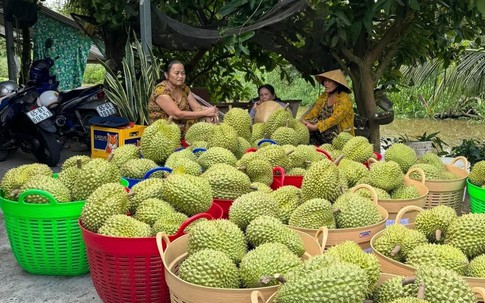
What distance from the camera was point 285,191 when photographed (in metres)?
2.39

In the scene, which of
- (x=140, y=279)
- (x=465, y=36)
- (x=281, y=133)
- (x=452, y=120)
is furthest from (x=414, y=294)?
(x=452, y=120)

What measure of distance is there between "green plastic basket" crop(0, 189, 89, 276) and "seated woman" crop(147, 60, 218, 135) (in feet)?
7.37

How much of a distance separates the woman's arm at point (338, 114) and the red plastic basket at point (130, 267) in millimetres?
2965

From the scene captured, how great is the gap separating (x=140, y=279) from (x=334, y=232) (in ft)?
2.61

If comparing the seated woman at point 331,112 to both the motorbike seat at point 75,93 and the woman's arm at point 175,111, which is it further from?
the motorbike seat at point 75,93

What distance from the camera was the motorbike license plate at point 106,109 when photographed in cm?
577

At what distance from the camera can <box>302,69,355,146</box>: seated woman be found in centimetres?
475

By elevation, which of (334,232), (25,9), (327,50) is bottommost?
(334,232)

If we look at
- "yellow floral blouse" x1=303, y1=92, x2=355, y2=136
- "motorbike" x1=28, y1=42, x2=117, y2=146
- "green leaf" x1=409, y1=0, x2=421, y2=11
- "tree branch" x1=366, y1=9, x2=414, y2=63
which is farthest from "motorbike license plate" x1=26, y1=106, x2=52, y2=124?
"green leaf" x1=409, y1=0, x2=421, y2=11

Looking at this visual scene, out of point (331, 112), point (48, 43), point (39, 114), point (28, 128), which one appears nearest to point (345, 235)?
point (331, 112)

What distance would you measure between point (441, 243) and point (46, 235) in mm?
1788

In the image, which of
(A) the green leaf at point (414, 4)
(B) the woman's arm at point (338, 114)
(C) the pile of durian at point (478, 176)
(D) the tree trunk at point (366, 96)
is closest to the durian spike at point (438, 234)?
(C) the pile of durian at point (478, 176)

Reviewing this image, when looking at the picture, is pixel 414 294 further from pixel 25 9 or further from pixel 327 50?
pixel 25 9

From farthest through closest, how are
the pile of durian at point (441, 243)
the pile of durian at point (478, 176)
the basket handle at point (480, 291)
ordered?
the pile of durian at point (478, 176)
the pile of durian at point (441, 243)
the basket handle at point (480, 291)
